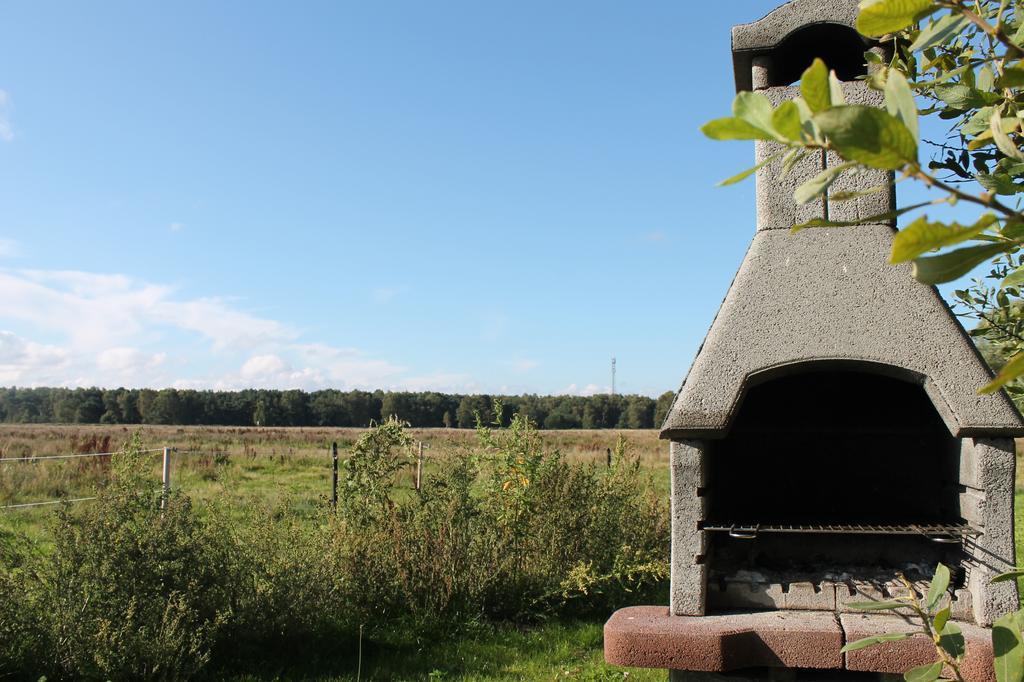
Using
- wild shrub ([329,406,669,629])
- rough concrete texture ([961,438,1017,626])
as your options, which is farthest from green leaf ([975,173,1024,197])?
wild shrub ([329,406,669,629])

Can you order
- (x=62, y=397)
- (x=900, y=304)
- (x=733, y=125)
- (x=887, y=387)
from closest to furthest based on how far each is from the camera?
(x=733, y=125)
(x=900, y=304)
(x=887, y=387)
(x=62, y=397)

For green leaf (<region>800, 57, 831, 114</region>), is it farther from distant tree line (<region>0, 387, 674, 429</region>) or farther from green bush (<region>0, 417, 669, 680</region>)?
distant tree line (<region>0, 387, 674, 429</region>)

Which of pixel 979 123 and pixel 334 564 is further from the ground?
pixel 979 123

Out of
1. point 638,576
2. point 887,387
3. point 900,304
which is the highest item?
point 900,304

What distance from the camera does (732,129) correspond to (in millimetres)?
764

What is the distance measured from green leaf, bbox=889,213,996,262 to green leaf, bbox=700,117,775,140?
0.16 meters

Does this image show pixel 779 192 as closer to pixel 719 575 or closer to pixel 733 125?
pixel 719 575

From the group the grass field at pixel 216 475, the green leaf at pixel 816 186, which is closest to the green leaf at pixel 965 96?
the green leaf at pixel 816 186

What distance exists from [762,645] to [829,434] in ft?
5.26

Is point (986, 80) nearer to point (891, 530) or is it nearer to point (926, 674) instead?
point (926, 674)

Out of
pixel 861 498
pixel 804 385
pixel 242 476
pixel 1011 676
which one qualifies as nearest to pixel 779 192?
pixel 804 385

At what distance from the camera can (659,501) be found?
24.6 ft

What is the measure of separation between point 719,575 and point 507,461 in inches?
122

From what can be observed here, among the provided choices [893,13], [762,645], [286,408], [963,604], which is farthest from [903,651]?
[286,408]
